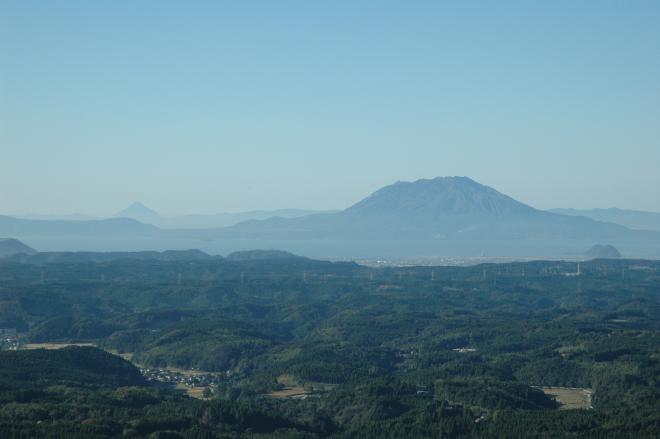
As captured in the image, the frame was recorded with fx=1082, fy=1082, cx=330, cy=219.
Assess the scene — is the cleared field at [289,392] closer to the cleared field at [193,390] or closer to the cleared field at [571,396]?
the cleared field at [193,390]

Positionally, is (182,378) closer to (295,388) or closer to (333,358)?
(295,388)

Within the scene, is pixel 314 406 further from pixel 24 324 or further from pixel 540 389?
pixel 24 324

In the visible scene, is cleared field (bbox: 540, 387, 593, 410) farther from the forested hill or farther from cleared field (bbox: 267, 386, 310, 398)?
the forested hill

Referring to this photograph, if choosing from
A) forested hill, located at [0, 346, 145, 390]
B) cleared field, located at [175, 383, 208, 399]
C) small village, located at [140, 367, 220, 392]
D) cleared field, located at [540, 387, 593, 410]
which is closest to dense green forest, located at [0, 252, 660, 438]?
forested hill, located at [0, 346, 145, 390]

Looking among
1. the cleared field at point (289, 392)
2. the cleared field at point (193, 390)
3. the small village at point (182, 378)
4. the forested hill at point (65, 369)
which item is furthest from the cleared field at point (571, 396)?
the forested hill at point (65, 369)

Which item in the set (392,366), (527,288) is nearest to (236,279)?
(527,288)
